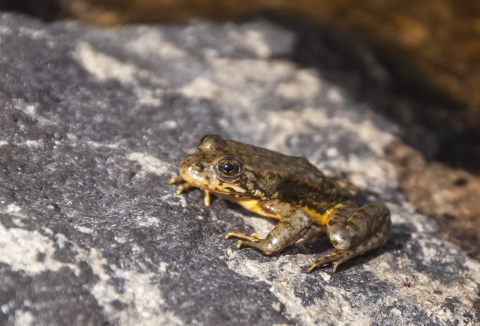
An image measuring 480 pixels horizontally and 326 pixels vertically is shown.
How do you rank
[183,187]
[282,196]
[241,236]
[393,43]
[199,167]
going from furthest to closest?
[393,43] < [282,196] < [183,187] < [199,167] < [241,236]

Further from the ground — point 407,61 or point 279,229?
point 407,61

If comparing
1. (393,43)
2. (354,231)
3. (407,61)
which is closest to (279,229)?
(354,231)

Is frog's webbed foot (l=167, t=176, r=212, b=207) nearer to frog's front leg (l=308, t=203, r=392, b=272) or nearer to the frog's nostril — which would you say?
the frog's nostril

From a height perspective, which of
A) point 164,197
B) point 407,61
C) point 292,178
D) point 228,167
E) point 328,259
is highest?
point 407,61

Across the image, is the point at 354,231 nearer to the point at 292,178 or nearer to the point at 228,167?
the point at 292,178

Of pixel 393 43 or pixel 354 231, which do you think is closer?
pixel 354 231

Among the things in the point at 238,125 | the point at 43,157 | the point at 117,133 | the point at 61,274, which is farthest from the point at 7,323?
the point at 238,125
